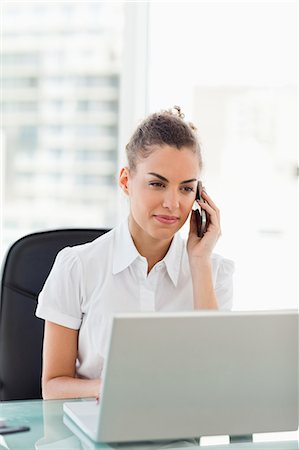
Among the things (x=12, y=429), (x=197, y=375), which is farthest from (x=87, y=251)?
(x=197, y=375)

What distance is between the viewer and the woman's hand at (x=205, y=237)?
1875mm

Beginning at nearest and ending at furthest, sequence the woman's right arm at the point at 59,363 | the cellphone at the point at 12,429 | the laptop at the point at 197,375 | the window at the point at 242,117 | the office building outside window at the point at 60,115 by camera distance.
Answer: the laptop at the point at 197,375
the cellphone at the point at 12,429
the woman's right arm at the point at 59,363
the window at the point at 242,117
the office building outside window at the point at 60,115

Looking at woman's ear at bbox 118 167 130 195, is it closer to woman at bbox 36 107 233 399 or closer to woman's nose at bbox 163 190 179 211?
woman at bbox 36 107 233 399

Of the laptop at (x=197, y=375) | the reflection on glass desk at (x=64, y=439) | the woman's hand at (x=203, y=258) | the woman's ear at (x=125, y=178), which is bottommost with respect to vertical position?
the reflection on glass desk at (x=64, y=439)

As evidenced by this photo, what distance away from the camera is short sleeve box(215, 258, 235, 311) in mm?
1928

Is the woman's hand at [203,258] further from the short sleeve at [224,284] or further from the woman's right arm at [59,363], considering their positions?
the woman's right arm at [59,363]

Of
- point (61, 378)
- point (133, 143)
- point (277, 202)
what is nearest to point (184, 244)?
point (133, 143)

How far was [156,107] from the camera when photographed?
2.96 metres

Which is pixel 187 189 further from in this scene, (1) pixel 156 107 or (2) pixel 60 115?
(2) pixel 60 115

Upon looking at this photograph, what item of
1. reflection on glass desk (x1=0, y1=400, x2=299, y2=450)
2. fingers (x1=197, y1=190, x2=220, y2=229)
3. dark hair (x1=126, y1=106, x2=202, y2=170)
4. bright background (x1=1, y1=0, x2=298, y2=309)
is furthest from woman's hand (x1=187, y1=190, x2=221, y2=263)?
bright background (x1=1, y1=0, x2=298, y2=309)

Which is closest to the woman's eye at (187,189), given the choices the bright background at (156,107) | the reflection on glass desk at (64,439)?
the reflection on glass desk at (64,439)

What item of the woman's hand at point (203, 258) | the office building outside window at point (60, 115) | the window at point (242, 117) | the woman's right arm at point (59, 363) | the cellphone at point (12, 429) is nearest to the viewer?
the cellphone at point (12, 429)

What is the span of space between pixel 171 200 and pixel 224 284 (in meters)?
0.31

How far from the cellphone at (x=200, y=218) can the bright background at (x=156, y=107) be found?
1.04 meters
